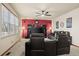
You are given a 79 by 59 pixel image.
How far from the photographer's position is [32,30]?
44.2 feet

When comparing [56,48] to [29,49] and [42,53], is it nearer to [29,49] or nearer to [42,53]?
[42,53]

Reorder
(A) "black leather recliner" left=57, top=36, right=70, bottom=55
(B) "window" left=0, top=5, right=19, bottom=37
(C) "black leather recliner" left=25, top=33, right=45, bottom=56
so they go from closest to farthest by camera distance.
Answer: (C) "black leather recliner" left=25, top=33, right=45, bottom=56
(A) "black leather recliner" left=57, top=36, right=70, bottom=55
(B) "window" left=0, top=5, right=19, bottom=37

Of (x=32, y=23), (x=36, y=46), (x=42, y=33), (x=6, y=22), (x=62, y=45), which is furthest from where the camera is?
(x=32, y=23)

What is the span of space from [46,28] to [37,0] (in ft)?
39.8

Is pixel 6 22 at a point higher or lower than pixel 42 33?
higher

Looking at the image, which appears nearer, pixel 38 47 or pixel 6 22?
pixel 38 47

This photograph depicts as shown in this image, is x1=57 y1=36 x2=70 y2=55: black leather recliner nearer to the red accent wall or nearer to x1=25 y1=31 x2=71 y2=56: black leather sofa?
x1=25 y1=31 x2=71 y2=56: black leather sofa

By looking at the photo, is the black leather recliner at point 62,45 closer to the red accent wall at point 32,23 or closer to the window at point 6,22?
the window at point 6,22

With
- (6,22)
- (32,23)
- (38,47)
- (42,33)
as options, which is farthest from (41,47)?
(32,23)

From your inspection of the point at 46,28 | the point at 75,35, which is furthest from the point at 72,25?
the point at 46,28

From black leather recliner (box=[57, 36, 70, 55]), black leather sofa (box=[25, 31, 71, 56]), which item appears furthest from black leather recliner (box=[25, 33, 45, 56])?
black leather recliner (box=[57, 36, 70, 55])

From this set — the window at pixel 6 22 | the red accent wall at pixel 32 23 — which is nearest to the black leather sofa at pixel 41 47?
the window at pixel 6 22

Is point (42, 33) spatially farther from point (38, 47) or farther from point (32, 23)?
point (32, 23)

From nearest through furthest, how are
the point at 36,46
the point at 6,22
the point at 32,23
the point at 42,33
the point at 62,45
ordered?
the point at 36,46, the point at 62,45, the point at 42,33, the point at 6,22, the point at 32,23
